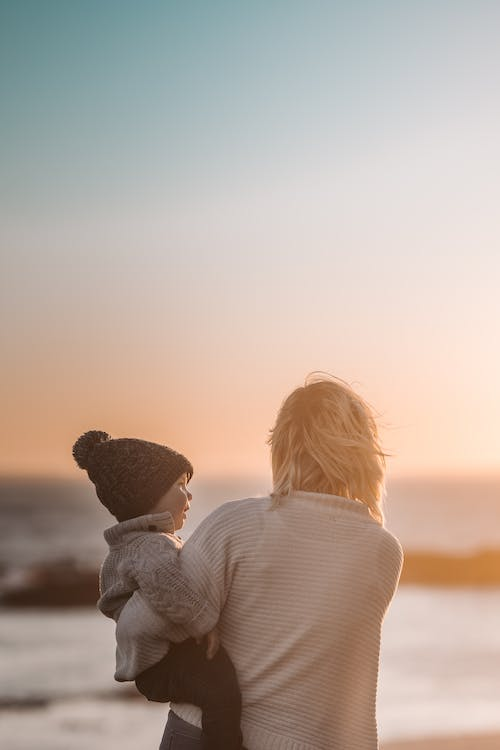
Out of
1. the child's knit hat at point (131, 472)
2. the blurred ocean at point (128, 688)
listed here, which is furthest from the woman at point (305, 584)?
the child's knit hat at point (131, 472)

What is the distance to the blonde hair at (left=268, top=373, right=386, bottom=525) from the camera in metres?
2.35

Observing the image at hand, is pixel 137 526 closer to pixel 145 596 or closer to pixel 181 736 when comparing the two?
pixel 145 596

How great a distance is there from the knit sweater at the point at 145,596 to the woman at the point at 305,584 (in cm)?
5

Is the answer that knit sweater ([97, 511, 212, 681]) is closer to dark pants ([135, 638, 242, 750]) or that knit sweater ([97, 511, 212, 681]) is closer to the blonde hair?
dark pants ([135, 638, 242, 750])

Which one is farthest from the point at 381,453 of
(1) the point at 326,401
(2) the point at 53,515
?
(2) the point at 53,515

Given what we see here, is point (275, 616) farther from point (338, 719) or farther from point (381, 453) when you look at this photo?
point (381, 453)

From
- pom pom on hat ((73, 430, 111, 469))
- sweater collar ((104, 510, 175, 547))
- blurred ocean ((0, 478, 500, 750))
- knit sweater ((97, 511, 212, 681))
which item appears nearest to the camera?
knit sweater ((97, 511, 212, 681))

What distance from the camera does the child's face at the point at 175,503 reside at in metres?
2.54

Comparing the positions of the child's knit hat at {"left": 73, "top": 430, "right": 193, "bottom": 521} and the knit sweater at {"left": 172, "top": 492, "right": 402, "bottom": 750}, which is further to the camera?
the child's knit hat at {"left": 73, "top": 430, "right": 193, "bottom": 521}

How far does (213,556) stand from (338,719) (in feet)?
1.75

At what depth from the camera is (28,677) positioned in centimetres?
1131

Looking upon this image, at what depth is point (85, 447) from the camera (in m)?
2.60

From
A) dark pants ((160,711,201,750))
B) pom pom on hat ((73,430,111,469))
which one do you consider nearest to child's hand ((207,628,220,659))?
dark pants ((160,711,201,750))

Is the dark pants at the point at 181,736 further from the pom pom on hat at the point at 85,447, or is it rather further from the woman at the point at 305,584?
the pom pom on hat at the point at 85,447
